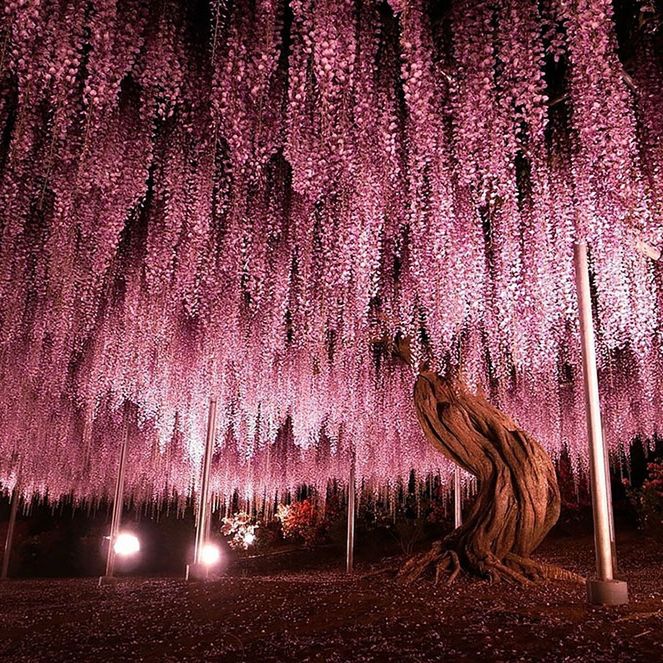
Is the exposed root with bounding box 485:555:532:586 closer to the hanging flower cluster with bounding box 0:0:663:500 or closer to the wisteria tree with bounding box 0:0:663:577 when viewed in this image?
the wisteria tree with bounding box 0:0:663:577

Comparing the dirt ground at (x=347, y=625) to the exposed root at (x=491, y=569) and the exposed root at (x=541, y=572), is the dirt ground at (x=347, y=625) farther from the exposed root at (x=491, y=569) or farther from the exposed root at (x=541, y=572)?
the exposed root at (x=541, y=572)

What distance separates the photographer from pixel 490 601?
150 inches

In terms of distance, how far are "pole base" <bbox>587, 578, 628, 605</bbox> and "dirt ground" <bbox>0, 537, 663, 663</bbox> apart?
0.06m

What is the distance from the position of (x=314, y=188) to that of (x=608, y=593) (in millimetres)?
2757

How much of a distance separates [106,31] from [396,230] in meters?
2.20

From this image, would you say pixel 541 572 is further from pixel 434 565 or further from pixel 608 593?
pixel 608 593

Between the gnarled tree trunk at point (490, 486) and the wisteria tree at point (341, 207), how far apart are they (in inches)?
0.9

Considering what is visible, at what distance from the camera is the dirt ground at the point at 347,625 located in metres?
2.67

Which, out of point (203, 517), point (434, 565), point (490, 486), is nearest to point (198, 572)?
point (203, 517)

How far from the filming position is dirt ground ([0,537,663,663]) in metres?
2.67

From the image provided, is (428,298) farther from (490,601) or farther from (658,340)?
(658,340)

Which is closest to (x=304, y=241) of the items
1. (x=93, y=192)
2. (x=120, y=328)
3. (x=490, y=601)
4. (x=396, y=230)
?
(x=396, y=230)

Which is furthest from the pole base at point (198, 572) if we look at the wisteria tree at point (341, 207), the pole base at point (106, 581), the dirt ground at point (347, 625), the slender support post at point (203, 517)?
the pole base at point (106, 581)

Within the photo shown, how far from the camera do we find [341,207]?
3.89 m
